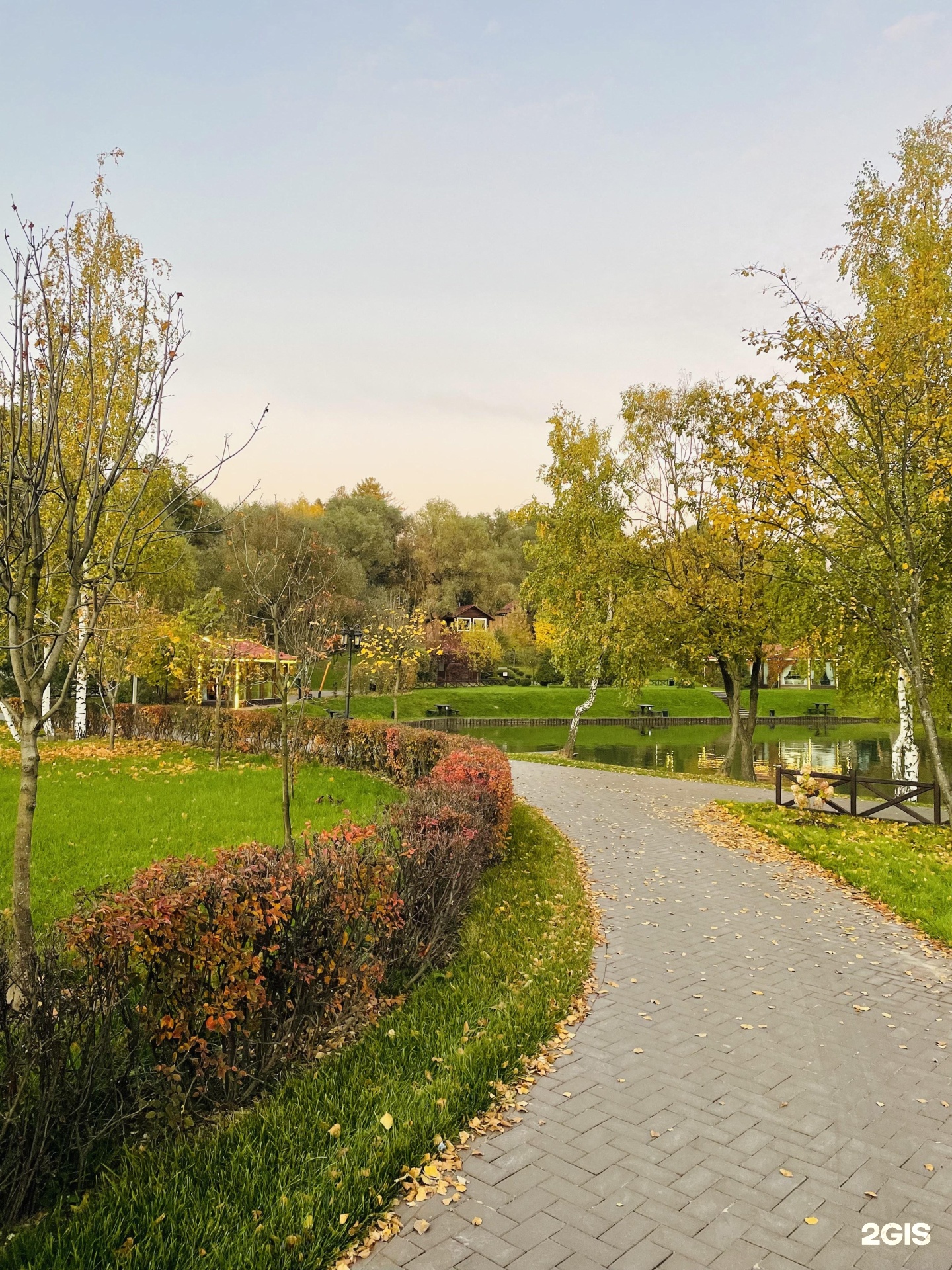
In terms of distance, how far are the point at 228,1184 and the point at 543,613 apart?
22.9 metres

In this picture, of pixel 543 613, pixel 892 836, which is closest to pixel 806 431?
pixel 892 836

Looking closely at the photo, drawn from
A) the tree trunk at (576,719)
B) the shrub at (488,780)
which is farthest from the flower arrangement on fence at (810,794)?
the tree trunk at (576,719)

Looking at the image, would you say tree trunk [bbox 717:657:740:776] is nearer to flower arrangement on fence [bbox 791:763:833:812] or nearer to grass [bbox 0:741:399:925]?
flower arrangement on fence [bbox 791:763:833:812]

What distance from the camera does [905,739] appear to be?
53.8 ft

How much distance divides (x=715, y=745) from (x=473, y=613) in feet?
101

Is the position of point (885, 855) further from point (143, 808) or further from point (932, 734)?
point (143, 808)

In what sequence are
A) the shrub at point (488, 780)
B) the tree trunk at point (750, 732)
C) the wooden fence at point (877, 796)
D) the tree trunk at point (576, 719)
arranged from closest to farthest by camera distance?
the shrub at point (488, 780) < the wooden fence at point (877, 796) < the tree trunk at point (750, 732) < the tree trunk at point (576, 719)

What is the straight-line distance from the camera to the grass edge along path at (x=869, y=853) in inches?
284

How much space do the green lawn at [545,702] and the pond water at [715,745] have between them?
9.77ft

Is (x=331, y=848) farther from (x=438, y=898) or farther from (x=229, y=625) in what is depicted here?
(x=229, y=625)

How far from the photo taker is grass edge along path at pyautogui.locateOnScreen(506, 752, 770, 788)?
1741cm

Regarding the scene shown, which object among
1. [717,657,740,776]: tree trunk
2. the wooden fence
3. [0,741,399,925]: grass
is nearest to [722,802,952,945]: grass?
the wooden fence
